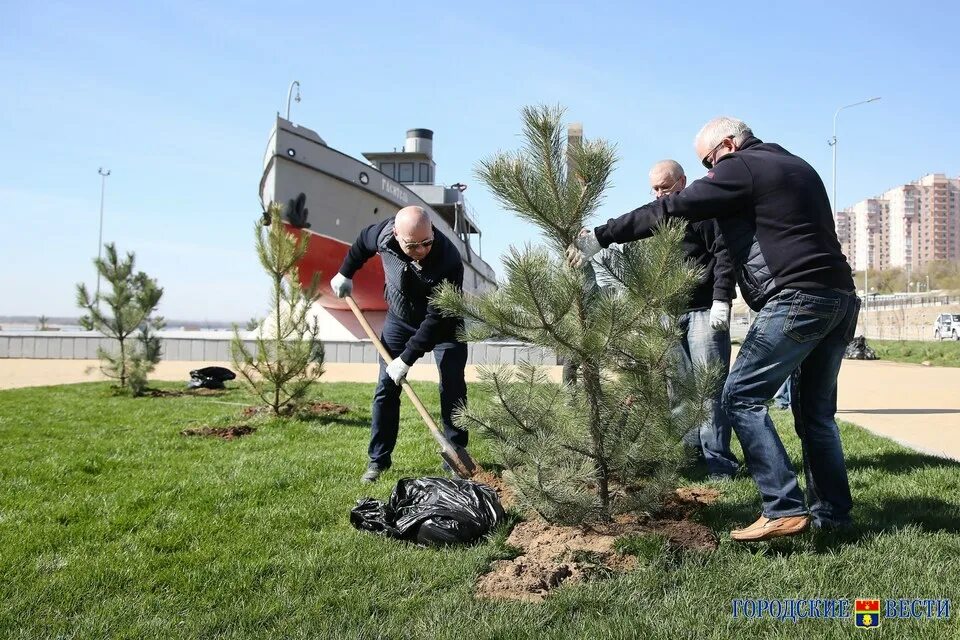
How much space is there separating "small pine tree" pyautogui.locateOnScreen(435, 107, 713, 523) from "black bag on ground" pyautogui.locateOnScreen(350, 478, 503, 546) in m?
0.30

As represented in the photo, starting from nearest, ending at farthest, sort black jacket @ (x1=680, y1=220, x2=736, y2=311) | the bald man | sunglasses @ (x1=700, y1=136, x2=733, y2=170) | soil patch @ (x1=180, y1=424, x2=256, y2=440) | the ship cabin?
sunglasses @ (x1=700, y1=136, x2=733, y2=170)
black jacket @ (x1=680, y1=220, x2=736, y2=311)
the bald man
soil patch @ (x1=180, y1=424, x2=256, y2=440)
the ship cabin

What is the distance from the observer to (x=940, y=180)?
101688mm

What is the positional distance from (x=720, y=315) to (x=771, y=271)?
112 cm

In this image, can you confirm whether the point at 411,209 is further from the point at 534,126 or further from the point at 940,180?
the point at 940,180

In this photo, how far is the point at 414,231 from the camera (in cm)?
386

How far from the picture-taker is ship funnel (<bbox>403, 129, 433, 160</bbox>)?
22.8 meters

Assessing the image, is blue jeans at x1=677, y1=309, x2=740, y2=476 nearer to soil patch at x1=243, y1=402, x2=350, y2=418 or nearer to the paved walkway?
the paved walkway

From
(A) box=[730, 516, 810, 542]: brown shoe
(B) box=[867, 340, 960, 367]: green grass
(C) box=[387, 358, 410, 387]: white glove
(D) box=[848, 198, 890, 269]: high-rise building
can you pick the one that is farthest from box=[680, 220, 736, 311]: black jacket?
(D) box=[848, 198, 890, 269]: high-rise building

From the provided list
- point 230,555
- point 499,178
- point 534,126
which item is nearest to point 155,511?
point 230,555

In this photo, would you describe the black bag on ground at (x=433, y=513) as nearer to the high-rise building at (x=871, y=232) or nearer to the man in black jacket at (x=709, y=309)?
the man in black jacket at (x=709, y=309)

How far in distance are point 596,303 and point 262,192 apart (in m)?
17.4

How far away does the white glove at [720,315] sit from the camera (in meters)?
3.69

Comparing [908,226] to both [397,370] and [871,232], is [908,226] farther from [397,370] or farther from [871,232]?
[397,370]

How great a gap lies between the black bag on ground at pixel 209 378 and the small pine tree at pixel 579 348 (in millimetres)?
7727
